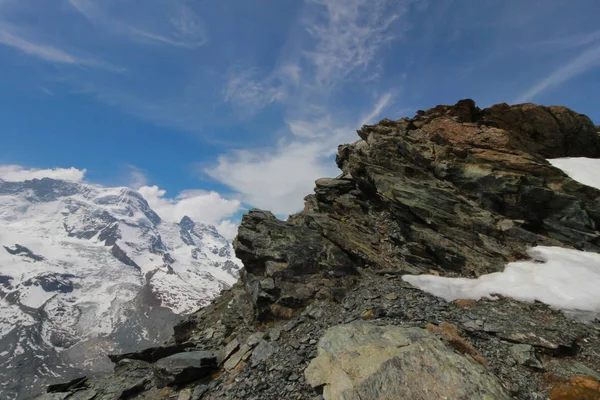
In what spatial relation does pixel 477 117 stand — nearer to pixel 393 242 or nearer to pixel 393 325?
pixel 393 242

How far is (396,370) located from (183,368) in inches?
438

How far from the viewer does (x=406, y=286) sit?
67.9 ft

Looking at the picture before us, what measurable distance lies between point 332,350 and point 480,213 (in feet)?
64.3

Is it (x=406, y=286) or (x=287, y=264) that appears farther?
(x=287, y=264)

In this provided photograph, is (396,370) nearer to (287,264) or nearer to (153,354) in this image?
(287,264)

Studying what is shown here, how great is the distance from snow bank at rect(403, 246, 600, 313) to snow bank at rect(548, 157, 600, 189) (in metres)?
9.69

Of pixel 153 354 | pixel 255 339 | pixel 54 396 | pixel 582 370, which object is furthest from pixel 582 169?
pixel 54 396

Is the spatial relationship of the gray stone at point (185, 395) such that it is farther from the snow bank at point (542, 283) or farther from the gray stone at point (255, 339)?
the snow bank at point (542, 283)

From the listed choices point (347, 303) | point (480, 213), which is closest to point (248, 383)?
point (347, 303)

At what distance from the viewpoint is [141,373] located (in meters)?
Result: 20.7

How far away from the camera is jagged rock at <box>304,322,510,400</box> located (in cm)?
1173

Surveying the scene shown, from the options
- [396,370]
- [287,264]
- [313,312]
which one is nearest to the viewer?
[396,370]

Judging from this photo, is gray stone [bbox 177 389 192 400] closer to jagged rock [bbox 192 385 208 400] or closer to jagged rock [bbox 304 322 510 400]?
jagged rock [bbox 192 385 208 400]

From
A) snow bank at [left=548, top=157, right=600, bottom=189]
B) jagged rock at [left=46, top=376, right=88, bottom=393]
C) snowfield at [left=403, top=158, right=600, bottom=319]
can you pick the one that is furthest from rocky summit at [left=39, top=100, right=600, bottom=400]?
snow bank at [left=548, top=157, right=600, bottom=189]
